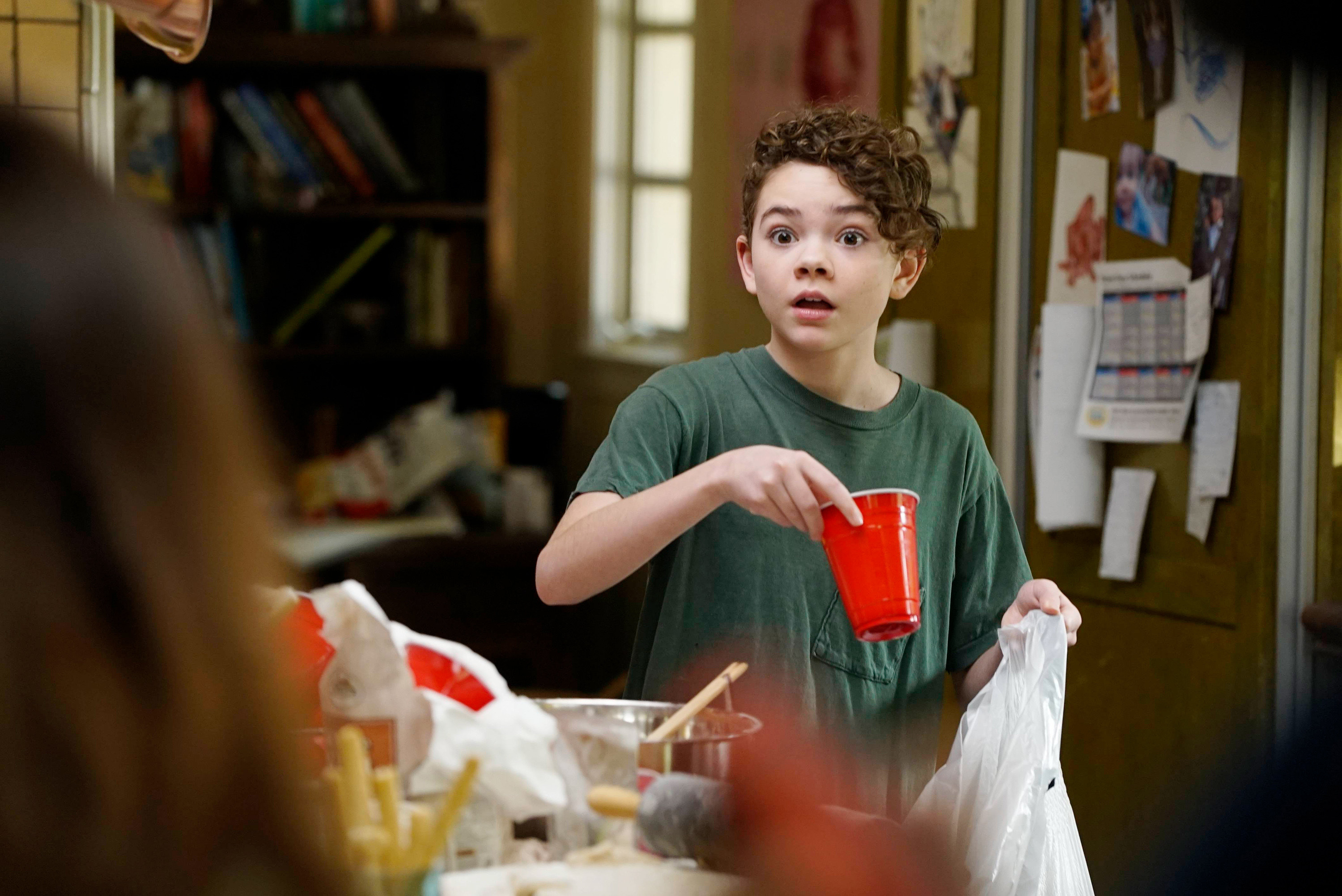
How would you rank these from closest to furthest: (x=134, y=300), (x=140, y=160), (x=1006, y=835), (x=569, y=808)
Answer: (x=134, y=300) → (x=569, y=808) → (x=1006, y=835) → (x=140, y=160)

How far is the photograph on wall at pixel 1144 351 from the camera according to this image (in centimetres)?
235

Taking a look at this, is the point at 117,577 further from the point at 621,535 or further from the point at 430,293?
the point at 430,293

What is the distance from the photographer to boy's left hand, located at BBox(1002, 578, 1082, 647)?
1268 mm

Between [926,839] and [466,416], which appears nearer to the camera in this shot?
[926,839]

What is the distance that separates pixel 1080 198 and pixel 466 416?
2.03m

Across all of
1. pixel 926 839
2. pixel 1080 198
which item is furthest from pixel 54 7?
pixel 1080 198

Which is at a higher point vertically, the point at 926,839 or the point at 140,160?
the point at 140,160

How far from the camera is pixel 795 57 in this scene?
12.3 ft

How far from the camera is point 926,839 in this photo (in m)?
0.93

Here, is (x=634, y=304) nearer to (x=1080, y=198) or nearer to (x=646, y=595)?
(x=1080, y=198)

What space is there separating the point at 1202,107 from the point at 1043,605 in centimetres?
135

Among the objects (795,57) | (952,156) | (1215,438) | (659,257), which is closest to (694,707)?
(1215,438)

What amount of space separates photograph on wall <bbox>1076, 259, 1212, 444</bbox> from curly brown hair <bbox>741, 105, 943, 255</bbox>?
3.67 ft

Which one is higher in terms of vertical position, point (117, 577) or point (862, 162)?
point (862, 162)
